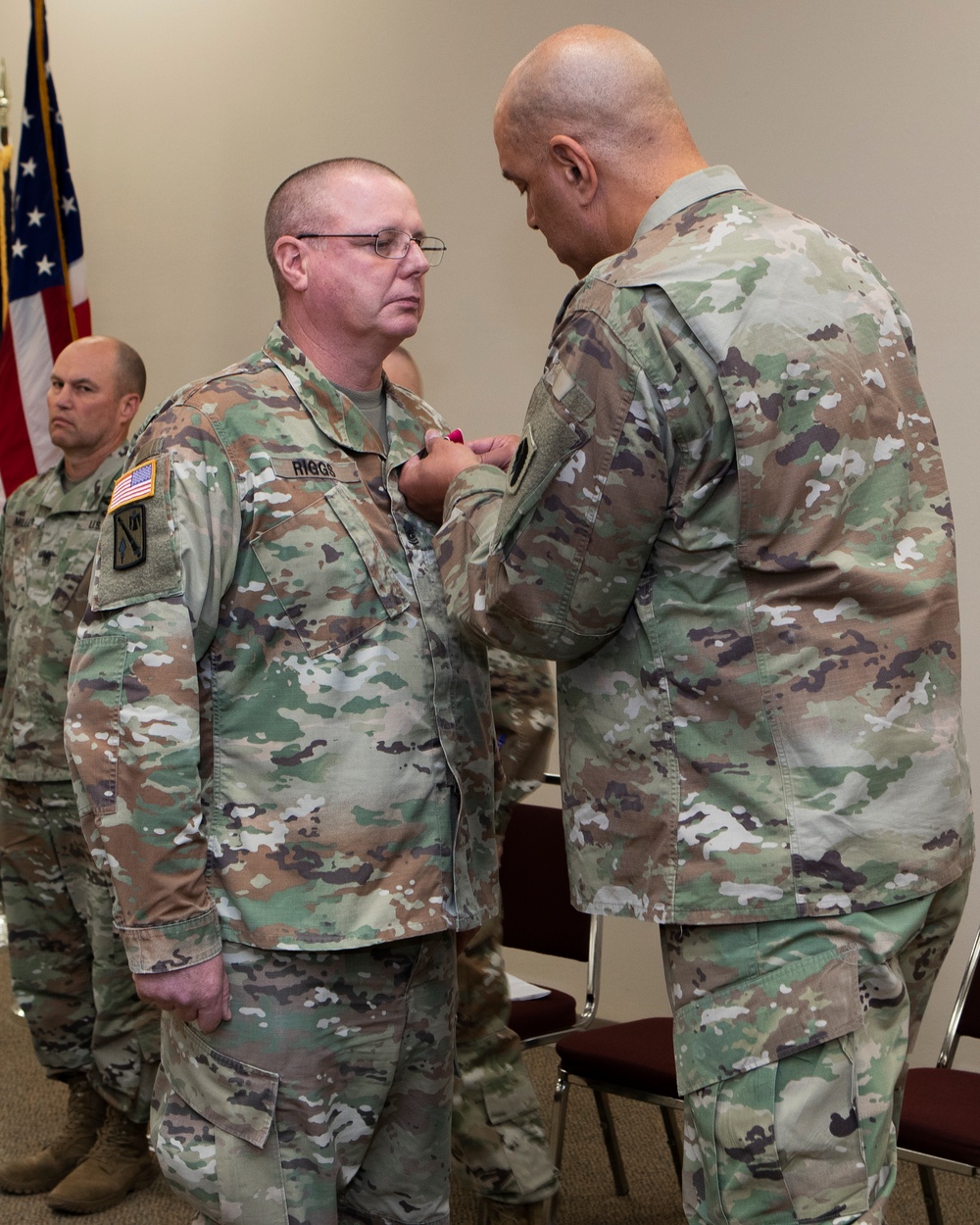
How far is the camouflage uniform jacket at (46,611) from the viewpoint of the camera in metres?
3.11

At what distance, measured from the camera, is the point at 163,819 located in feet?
5.24

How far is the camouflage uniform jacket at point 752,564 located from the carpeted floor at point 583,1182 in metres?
1.78

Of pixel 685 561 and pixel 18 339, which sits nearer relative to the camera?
pixel 685 561

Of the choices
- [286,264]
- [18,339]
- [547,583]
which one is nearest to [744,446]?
[547,583]

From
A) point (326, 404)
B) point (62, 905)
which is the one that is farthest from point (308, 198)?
point (62, 905)

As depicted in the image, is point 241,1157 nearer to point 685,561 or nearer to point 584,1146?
point 685,561

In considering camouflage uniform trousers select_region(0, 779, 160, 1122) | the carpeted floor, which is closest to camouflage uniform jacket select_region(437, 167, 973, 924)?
the carpeted floor

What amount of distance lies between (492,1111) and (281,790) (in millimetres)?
991

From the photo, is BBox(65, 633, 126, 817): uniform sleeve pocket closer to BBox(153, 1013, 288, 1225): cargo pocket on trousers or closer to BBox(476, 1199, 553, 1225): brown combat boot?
BBox(153, 1013, 288, 1225): cargo pocket on trousers

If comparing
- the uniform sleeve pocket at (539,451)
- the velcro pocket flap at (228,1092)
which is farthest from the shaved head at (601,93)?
the velcro pocket flap at (228,1092)

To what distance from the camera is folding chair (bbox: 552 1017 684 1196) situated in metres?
2.40

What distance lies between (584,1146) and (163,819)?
2040mm

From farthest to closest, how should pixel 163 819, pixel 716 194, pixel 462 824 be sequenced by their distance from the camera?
1. pixel 462 824
2. pixel 163 819
3. pixel 716 194

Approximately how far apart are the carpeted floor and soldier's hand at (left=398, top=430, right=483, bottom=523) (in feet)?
5.72
